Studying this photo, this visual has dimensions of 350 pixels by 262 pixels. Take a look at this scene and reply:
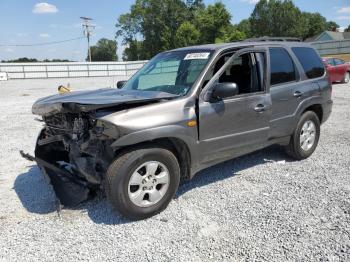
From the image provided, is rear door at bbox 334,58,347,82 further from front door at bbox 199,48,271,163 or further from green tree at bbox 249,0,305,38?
green tree at bbox 249,0,305,38

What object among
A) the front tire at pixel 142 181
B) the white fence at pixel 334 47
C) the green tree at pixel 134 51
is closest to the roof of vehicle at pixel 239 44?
the front tire at pixel 142 181

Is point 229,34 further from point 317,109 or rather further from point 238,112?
point 238,112

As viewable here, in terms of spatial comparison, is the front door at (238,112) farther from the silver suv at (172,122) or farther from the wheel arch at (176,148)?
the wheel arch at (176,148)

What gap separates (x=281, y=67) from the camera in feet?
16.6

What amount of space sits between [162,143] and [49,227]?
153cm

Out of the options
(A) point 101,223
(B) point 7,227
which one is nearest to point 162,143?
(A) point 101,223

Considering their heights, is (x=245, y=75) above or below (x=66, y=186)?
above

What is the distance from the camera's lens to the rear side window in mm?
5443

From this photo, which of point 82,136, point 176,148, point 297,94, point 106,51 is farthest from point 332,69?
point 106,51

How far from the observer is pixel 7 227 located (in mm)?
3703

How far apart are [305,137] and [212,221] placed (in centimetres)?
272

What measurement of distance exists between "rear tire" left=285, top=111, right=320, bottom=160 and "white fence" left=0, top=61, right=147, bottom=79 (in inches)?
1171

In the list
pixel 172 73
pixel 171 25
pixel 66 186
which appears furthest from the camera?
pixel 171 25

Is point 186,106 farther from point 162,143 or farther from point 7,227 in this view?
point 7,227
